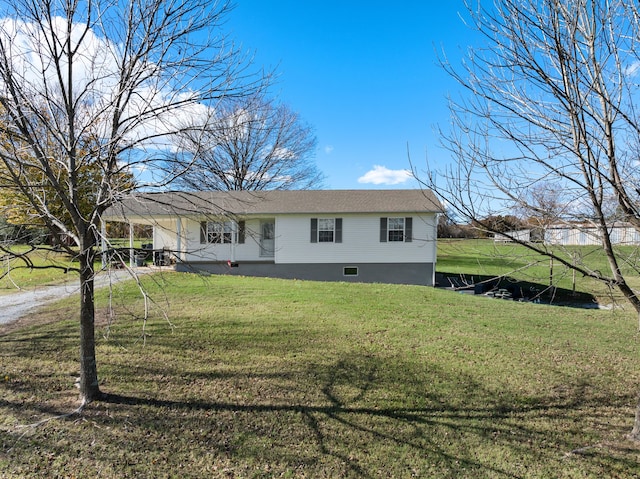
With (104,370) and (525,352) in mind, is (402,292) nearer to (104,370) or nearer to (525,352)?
(525,352)

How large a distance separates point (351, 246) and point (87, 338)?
1258 centimetres

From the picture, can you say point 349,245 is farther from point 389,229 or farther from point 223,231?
point 223,231

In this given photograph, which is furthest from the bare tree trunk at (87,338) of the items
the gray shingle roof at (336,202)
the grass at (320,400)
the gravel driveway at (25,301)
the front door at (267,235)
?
the front door at (267,235)

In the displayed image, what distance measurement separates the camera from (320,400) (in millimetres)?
4281

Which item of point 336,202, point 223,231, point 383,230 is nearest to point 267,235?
point 336,202

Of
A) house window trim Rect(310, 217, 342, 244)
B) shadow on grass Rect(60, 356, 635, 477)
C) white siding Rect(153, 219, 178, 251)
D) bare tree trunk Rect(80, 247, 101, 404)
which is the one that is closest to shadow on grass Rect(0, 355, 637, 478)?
shadow on grass Rect(60, 356, 635, 477)

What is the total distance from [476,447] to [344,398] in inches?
58.8

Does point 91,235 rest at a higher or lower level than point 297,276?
higher

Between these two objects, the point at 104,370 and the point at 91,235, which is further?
the point at 104,370

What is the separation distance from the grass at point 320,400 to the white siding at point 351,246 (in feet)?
26.3

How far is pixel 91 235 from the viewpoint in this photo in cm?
388

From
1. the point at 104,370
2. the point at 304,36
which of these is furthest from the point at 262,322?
the point at 304,36

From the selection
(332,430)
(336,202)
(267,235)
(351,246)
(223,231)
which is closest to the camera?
(332,430)

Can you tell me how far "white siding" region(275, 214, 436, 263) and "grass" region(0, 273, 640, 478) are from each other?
802 centimetres
